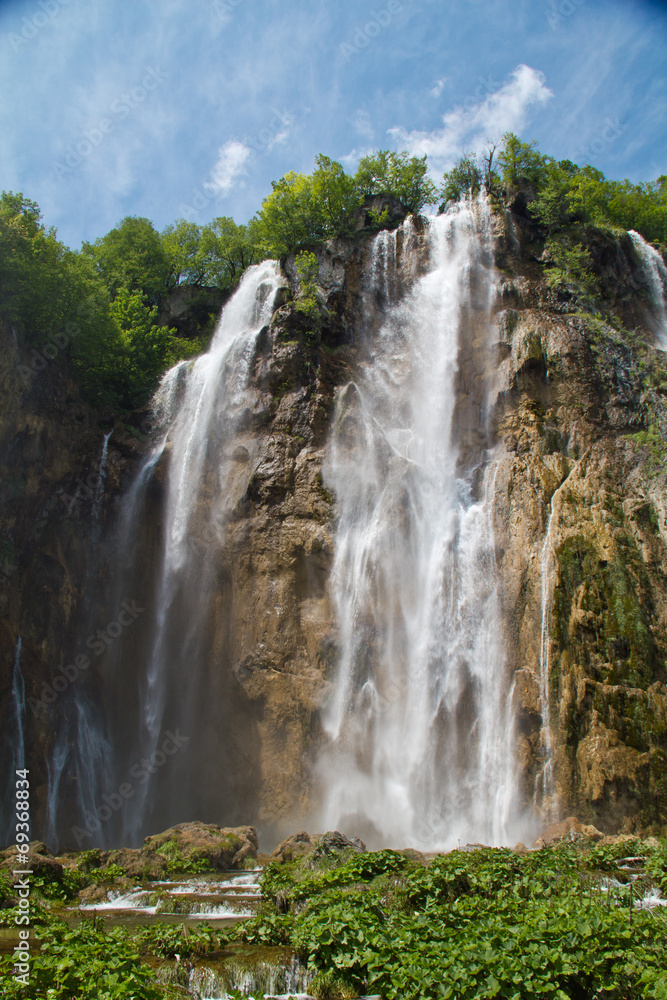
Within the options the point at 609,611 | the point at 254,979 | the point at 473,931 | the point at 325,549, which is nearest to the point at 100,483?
the point at 325,549

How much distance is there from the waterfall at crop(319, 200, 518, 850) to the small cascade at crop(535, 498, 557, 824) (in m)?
0.89

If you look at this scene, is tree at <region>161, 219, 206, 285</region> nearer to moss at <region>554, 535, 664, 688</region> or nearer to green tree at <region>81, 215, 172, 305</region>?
green tree at <region>81, 215, 172, 305</region>

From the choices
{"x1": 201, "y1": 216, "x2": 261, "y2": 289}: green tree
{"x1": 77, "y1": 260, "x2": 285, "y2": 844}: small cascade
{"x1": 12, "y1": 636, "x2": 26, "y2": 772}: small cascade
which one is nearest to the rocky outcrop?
{"x1": 77, "y1": 260, "x2": 285, "y2": 844}: small cascade

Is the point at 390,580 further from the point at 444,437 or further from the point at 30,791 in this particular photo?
the point at 30,791

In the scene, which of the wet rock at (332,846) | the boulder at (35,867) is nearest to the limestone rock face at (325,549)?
the wet rock at (332,846)

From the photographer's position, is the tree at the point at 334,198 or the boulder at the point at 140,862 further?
the tree at the point at 334,198

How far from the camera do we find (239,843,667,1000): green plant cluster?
566 centimetres

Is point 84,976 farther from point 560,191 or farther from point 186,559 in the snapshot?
point 560,191

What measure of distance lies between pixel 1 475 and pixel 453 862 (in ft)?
63.3

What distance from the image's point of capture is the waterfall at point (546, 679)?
1691 centimetres

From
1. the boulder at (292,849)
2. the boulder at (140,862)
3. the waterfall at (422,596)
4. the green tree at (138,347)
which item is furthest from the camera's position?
the green tree at (138,347)

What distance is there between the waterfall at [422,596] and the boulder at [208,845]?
4295 mm

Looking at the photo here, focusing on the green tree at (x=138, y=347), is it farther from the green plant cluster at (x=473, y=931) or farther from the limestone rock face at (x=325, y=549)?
the green plant cluster at (x=473, y=931)

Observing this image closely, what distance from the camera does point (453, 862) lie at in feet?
32.8
